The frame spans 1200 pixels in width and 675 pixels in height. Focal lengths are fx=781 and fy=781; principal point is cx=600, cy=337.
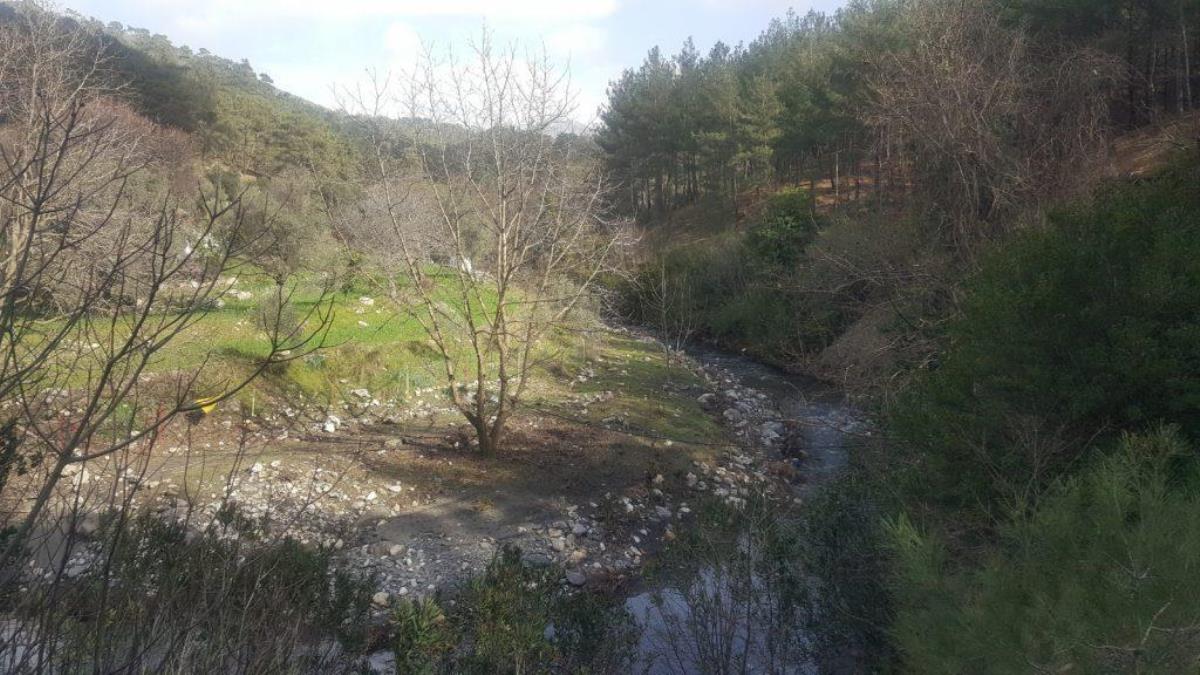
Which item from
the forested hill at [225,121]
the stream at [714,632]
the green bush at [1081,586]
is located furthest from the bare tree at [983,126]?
the forested hill at [225,121]

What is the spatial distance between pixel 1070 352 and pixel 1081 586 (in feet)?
11.3

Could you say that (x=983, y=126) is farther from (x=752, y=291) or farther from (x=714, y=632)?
(x=752, y=291)

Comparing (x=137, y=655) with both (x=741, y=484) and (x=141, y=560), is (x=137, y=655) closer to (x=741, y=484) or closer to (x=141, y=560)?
(x=141, y=560)

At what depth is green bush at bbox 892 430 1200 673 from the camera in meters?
3.31

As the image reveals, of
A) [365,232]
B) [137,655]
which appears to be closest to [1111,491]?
[137,655]

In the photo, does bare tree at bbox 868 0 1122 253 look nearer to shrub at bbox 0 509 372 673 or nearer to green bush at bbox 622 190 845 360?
green bush at bbox 622 190 845 360

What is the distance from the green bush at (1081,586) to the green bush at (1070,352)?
809 millimetres

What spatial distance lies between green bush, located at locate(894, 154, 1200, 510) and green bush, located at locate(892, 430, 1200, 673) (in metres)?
0.81

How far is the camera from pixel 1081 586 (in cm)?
374

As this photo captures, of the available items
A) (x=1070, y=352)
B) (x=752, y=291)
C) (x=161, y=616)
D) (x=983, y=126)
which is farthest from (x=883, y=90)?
(x=161, y=616)

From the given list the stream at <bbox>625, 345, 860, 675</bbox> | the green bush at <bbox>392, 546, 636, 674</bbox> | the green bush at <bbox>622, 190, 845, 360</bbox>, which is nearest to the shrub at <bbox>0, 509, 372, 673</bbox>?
the green bush at <bbox>392, 546, 636, 674</bbox>

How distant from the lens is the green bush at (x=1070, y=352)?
6020 mm

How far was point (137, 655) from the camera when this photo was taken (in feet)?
9.11

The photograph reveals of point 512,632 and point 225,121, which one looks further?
point 225,121
